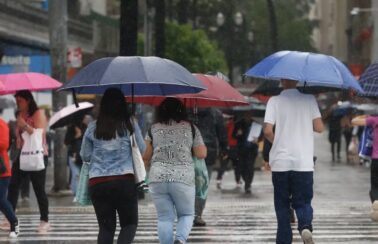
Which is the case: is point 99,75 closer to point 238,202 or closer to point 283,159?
point 283,159

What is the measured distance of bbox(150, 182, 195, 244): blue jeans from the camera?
9562mm

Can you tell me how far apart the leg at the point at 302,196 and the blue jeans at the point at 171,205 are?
1.09m

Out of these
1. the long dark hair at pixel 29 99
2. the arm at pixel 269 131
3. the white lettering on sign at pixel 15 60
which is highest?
the white lettering on sign at pixel 15 60

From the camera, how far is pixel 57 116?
1816cm

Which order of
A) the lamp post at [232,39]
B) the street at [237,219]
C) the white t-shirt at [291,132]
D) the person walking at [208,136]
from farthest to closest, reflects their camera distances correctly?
the lamp post at [232,39] < the person walking at [208,136] < the street at [237,219] < the white t-shirt at [291,132]

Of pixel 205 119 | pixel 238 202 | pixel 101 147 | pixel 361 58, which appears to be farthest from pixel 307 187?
pixel 361 58

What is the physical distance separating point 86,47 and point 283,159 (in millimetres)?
37844

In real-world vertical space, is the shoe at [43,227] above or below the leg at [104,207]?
below

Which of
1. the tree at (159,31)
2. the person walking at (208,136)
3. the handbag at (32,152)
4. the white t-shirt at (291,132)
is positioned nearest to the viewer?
the white t-shirt at (291,132)

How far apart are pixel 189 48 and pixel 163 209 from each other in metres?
31.5

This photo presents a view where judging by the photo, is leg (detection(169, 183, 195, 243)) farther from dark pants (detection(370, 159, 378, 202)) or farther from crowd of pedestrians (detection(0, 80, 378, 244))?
dark pants (detection(370, 159, 378, 202))

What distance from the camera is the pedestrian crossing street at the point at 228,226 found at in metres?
12.3

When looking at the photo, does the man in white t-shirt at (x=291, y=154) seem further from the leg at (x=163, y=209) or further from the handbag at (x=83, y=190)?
the handbag at (x=83, y=190)

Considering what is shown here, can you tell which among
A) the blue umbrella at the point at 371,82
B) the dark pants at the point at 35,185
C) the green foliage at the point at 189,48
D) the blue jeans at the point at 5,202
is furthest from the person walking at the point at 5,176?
the green foliage at the point at 189,48
